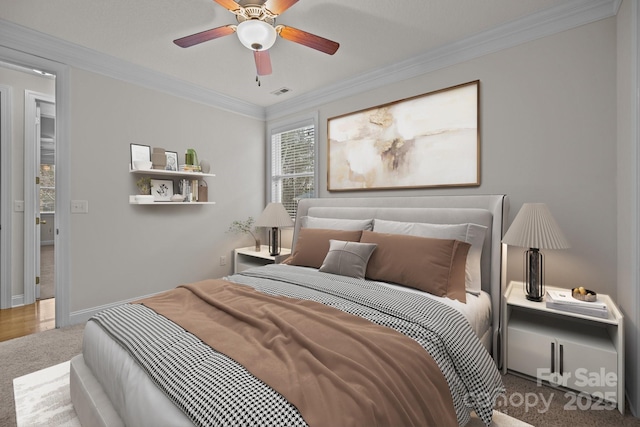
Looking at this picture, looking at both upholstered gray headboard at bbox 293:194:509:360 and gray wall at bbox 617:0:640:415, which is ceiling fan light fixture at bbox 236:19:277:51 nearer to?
upholstered gray headboard at bbox 293:194:509:360

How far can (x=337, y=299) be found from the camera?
1773 millimetres

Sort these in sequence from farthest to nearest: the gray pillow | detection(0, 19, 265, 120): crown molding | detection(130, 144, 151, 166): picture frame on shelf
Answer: detection(130, 144, 151, 166): picture frame on shelf → detection(0, 19, 265, 120): crown molding → the gray pillow

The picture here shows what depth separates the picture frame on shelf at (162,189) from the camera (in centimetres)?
343

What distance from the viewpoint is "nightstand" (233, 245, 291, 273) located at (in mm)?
3849

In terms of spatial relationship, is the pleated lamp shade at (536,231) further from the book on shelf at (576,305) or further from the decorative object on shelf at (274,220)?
the decorative object on shelf at (274,220)

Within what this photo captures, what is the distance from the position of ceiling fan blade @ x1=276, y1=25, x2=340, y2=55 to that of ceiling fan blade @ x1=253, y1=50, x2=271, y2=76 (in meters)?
0.23

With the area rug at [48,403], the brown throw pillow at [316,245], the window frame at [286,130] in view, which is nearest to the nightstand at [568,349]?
the area rug at [48,403]

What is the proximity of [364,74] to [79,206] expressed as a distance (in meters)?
3.22

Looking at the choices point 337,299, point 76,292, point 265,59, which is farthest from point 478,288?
point 76,292

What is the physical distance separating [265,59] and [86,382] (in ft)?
7.62

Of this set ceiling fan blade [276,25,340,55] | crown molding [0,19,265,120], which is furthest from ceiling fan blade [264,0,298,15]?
crown molding [0,19,265,120]

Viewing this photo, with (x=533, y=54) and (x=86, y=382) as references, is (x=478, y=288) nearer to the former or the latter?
(x=533, y=54)

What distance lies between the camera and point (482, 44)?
266 cm

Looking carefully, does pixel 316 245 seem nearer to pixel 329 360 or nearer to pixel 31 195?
pixel 329 360
